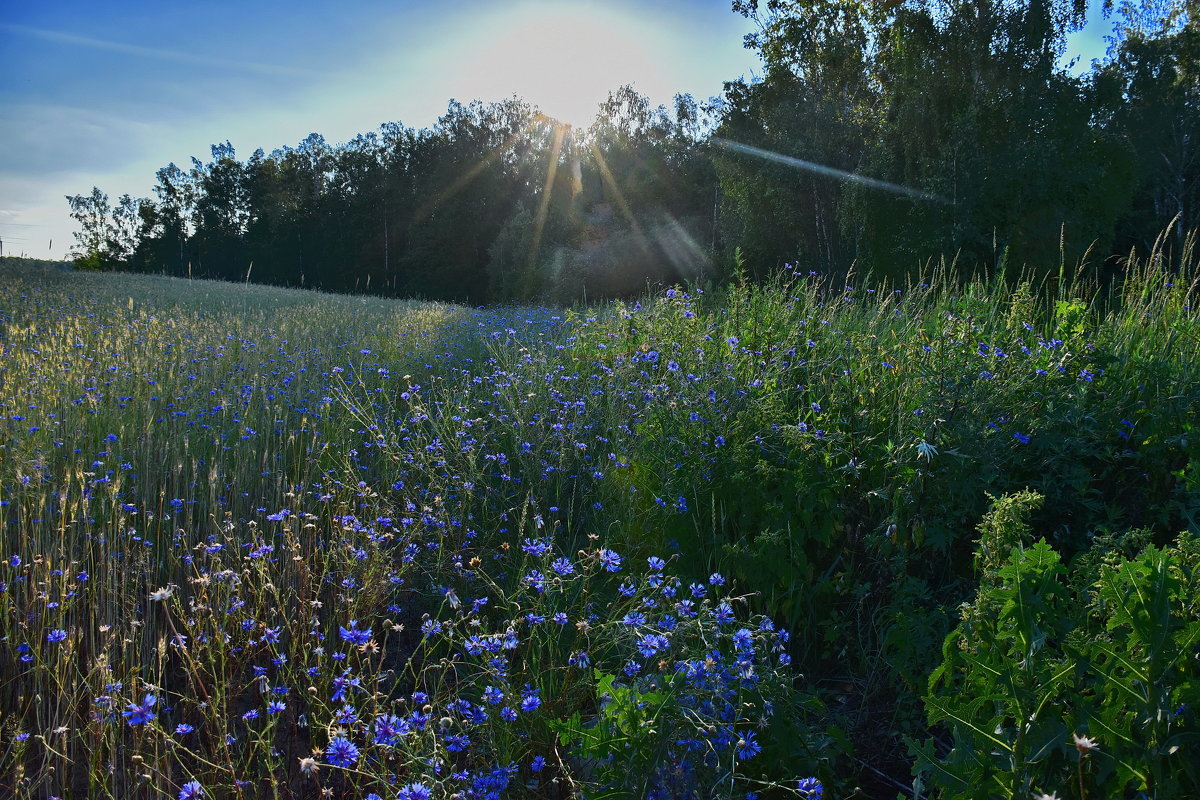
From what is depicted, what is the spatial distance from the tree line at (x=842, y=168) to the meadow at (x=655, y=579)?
2.68 metres

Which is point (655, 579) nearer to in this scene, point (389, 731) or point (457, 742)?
point (457, 742)

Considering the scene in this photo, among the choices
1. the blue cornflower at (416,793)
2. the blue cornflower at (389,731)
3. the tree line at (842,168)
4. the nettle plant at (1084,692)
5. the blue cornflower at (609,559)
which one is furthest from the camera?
the tree line at (842,168)

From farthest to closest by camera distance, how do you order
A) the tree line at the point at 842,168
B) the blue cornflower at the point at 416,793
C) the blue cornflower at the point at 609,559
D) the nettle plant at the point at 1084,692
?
the tree line at the point at 842,168
the blue cornflower at the point at 609,559
the blue cornflower at the point at 416,793
the nettle plant at the point at 1084,692

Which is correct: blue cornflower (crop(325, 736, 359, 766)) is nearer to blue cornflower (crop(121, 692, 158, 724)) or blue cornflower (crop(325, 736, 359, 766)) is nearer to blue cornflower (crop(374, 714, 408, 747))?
blue cornflower (crop(374, 714, 408, 747))

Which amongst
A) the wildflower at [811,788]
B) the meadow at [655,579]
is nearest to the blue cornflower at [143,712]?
the meadow at [655,579]

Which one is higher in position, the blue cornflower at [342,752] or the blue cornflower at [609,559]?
the blue cornflower at [609,559]

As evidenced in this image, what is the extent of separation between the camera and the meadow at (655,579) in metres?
1.62

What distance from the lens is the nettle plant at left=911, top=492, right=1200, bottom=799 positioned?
137cm

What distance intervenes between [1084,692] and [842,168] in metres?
20.9

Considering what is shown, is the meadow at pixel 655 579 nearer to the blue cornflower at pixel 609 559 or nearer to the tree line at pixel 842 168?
the blue cornflower at pixel 609 559

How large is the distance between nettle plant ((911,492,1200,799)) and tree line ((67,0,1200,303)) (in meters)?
4.02

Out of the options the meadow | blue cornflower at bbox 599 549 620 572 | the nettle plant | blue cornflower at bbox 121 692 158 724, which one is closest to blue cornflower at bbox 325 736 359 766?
the meadow

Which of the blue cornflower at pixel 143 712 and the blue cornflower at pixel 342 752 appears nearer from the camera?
the blue cornflower at pixel 342 752

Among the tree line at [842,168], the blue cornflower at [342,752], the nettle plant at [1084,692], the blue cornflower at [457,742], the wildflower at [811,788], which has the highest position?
the tree line at [842,168]
